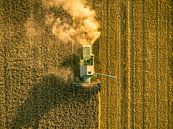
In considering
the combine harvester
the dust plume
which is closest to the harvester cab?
the combine harvester

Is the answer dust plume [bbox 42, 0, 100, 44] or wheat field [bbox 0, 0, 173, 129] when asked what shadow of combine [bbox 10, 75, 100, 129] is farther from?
dust plume [bbox 42, 0, 100, 44]

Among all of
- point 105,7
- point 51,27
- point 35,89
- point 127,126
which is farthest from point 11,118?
point 105,7

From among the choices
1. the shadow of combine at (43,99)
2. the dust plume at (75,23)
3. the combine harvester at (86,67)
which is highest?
the dust plume at (75,23)

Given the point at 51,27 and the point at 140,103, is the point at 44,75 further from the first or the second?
the point at 140,103

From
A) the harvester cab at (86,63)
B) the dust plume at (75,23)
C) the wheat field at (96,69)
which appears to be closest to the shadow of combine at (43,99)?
the wheat field at (96,69)

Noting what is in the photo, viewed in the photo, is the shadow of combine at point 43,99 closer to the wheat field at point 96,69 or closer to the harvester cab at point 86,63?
the wheat field at point 96,69

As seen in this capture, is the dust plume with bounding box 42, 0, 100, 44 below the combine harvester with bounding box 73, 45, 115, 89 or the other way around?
the other way around
